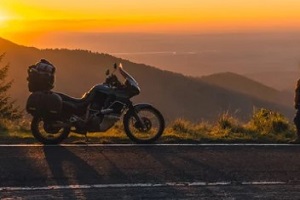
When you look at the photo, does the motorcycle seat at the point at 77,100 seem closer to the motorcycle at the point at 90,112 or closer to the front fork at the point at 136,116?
the motorcycle at the point at 90,112

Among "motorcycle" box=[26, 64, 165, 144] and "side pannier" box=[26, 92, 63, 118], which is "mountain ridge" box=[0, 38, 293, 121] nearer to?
"motorcycle" box=[26, 64, 165, 144]

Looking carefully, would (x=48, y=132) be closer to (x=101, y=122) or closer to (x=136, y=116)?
(x=101, y=122)

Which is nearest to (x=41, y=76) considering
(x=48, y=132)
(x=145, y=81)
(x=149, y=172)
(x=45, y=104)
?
(x=45, y=104)

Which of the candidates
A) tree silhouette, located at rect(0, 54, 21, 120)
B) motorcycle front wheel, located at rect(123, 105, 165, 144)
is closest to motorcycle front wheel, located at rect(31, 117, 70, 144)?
motorcycle front wheel, located at rect(123, 105, 165, 144)

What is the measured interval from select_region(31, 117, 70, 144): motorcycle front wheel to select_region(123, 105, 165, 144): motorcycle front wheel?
1.11m

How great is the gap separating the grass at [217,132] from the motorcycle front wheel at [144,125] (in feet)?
0.58

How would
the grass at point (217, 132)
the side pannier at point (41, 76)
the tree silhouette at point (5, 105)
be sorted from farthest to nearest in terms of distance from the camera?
the tree silhouette at point (5, 105) < the grass at point (217, 132) < the side pannier at point (41, 76)

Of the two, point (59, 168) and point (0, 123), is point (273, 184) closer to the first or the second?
point (59, 168)

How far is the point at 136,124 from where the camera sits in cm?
996

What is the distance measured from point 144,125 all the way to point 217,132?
83.5 inches

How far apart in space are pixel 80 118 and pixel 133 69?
95.4 metres

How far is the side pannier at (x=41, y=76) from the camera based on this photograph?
9.41 m

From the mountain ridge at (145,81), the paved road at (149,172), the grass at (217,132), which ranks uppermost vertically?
the mountain ridge at (145,81)

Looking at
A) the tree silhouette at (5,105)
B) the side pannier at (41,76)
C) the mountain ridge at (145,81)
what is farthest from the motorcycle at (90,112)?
the mountain ridge at (145,81)
